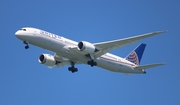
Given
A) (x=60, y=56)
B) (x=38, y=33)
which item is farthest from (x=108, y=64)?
(x=38, y=33)

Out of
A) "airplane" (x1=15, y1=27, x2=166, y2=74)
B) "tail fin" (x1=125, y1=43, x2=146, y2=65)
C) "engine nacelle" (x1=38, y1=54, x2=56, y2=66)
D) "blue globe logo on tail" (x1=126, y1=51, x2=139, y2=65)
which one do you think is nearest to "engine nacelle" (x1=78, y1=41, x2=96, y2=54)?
"airplane" (x1=15, y1=27, x2=166, y2=74)

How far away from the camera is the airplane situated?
141ft

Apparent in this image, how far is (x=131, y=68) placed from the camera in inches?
1956

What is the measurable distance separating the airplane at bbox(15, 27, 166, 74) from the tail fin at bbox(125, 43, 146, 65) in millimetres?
799

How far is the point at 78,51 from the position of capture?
4456 centimetres

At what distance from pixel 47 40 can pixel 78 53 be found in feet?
14.0

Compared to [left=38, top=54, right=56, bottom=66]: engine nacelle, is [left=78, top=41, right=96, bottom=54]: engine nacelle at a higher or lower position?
lower

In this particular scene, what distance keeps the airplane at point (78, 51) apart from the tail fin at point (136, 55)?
80 cm

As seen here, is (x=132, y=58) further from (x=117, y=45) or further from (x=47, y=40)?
(x=47, y=40)

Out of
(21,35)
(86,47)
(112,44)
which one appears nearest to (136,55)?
(112,44)

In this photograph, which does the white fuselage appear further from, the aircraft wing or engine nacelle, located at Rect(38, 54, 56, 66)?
engine nacelle, located at Rect(38, 54, 56, 66)

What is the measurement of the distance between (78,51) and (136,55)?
40.2ft

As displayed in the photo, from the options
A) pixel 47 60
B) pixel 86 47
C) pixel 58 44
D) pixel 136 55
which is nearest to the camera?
pixel 58 44

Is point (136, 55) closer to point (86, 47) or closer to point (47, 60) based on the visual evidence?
point (86, 47)
